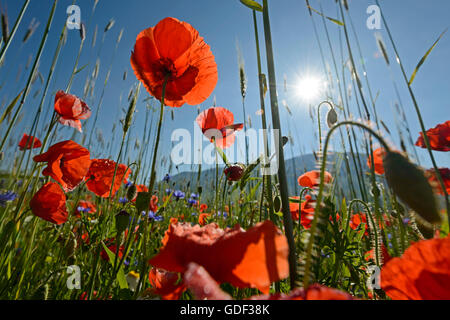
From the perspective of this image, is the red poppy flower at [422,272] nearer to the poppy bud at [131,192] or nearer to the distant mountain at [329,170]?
the distant mountain at [329,170]

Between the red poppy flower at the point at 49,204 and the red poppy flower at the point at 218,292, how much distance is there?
818 mm

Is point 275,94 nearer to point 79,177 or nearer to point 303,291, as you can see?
point 303,291

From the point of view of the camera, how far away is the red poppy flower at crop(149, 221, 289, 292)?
28cm

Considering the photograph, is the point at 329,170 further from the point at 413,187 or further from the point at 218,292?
the point at 218,292

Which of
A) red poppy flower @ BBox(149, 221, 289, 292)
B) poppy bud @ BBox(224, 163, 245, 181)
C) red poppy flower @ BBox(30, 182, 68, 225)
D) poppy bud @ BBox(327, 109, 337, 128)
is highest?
poppy bud @ BBox(327, 109, 337, 128)

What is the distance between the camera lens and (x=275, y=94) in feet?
1.64

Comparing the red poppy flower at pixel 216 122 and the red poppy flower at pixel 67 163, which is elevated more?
the red poppy flower at pixel 216 122

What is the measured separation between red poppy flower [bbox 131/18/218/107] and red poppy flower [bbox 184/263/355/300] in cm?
63

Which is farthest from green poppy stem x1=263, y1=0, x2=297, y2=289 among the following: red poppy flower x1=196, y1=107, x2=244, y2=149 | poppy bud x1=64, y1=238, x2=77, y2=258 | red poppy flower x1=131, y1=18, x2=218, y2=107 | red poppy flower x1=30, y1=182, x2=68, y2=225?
poppy bud x1=64, y1=238, x2=77, y2=258

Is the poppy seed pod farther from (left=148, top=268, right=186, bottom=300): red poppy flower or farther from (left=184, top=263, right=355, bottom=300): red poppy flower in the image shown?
(left=148, top=268, right=186, bottom=300): red poppy flower

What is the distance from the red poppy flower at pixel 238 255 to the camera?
11.1 inches

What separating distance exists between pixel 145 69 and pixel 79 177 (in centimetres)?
46

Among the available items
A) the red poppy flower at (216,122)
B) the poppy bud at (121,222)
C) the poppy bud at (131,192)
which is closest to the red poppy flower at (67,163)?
the poppy bud at (131,192)
